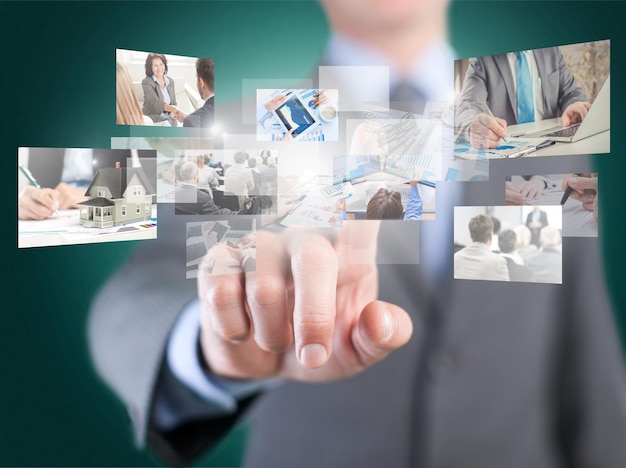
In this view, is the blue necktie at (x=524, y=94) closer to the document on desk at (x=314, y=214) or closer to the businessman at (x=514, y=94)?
the businessman at (x=514, y=94)

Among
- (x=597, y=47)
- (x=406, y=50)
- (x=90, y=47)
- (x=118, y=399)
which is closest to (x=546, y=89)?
(x=597, y=47)

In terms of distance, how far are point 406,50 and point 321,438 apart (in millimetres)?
613

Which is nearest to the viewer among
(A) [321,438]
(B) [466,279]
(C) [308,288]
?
(C) [308,288]

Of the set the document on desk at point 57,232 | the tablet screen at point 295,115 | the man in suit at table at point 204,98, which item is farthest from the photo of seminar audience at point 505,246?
the document on desk at point 57,232

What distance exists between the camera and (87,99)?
517mm

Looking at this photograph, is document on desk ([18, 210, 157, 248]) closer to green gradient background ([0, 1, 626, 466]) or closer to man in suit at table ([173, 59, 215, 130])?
green gradient background ([0, 1, 626, 466])

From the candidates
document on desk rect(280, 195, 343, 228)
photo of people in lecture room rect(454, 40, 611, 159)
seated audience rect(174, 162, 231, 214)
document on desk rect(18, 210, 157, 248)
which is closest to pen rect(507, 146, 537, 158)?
photo of people in lecture room rect(454, 40, 611, 159)

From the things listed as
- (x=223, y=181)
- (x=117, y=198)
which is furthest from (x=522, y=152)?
(x=117, y=198)

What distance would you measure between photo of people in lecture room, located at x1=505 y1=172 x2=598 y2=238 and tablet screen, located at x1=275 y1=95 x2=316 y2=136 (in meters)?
0.29

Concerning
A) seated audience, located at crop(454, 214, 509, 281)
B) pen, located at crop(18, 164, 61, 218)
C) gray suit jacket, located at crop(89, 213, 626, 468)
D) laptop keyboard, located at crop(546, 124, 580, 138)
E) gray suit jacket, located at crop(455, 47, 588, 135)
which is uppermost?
gray suit jacket, located at crop(455, 47, 588, 135)

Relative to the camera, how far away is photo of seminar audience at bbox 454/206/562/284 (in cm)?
52

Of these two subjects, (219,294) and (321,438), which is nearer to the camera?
(219,294)

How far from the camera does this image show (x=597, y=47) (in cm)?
50

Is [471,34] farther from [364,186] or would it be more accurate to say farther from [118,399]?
[118,399]
